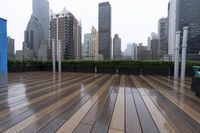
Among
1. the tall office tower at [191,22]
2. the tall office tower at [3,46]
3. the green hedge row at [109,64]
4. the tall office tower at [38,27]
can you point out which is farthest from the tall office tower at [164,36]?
the tall office tower at [38,27]

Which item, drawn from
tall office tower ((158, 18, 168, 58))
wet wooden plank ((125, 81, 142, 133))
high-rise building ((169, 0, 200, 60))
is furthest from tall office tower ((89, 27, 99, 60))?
wet wooden plank ((125, 81, 142, 133))

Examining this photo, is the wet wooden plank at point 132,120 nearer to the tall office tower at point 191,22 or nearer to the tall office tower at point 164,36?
the tall office tower at point 191,22

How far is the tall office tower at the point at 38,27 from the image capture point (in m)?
20.3

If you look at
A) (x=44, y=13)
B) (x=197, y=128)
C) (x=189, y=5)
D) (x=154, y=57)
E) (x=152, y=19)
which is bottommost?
(x=197, y=128)

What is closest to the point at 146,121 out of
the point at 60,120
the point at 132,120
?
the point at 132,120

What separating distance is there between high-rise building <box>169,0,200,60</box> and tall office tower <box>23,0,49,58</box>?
49.1 ft

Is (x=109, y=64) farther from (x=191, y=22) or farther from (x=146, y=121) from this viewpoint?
(x=191, y=22)

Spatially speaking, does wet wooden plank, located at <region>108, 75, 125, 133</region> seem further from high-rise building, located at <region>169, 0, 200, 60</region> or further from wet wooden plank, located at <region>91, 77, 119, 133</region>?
high-rise building, located at <region>169, 0, 200, 60</region>

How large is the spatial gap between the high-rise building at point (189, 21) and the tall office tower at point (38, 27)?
1498 centimetres

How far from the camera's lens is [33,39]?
21.6 metres

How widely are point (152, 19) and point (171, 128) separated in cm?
2136

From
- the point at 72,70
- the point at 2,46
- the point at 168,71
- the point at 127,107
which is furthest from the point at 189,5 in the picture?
the point at 2,46

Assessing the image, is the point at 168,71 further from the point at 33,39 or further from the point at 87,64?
the point at 33,39

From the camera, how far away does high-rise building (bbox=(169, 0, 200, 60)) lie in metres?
9.83
